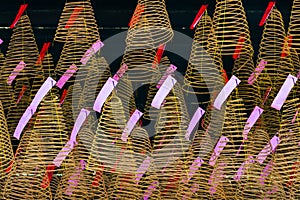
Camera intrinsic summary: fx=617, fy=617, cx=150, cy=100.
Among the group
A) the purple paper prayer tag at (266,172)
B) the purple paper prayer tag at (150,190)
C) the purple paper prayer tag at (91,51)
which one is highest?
the purple paper prayer tag at (91,51)

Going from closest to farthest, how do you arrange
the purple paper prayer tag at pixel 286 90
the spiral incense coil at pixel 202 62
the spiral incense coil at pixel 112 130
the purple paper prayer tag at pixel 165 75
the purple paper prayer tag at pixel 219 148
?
the purple paper prayer tag at pixel 286 90 → the spiral incense coil at pixel 112 130 → the purple paper prayer tag at pixel 219 148 → the spiral incense coil at pixel 202 62 → the purple paper prayer tag at pixel 165 75

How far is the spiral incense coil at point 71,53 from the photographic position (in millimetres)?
3541

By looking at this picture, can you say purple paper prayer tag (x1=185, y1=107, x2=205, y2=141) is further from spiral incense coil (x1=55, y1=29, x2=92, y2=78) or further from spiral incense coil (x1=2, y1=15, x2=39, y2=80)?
spiral incense coil (x1=2, y1=15, x2=39, y2=80)

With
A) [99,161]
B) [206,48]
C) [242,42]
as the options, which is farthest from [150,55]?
[99,161]

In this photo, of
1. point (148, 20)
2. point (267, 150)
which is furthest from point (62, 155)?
point (267, 150)

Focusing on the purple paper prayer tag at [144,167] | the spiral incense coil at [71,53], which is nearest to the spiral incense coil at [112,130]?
the purple paper prayer tag at [144,167]

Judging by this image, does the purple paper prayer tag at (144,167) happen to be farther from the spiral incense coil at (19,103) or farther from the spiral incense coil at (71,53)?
the spiral incense coil at (19,103)

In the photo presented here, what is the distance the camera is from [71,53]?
3562 mm

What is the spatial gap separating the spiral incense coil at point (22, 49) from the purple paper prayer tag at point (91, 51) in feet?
1.31

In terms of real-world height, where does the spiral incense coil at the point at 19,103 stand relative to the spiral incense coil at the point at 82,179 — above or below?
above

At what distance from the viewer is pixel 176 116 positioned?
3.10m

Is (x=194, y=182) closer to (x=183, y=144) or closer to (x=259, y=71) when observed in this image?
(x=183, y=144)

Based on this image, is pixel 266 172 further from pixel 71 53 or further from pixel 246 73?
pixel 71 53

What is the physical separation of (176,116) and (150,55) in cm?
71
